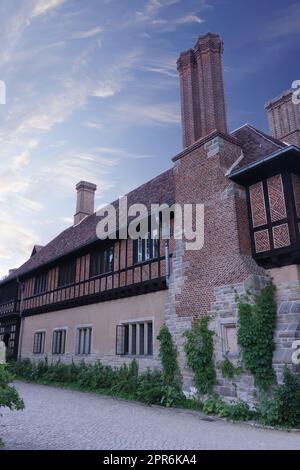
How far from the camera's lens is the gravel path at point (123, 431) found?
5.84 metres

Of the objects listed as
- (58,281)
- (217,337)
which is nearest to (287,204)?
(217,337)

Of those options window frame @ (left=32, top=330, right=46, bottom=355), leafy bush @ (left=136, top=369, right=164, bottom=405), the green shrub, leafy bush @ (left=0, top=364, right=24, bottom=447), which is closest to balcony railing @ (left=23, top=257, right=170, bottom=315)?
window frame @ (left=32, top=330, right=46, bottom=355)

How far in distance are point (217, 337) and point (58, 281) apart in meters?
10.6

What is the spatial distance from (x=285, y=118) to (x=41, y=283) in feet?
47.2

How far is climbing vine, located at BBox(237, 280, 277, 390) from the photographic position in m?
8.29

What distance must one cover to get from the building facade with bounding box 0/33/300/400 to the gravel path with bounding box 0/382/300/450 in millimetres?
1626

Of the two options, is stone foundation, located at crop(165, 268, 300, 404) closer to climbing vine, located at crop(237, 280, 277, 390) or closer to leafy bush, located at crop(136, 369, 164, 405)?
climbing vine, located at crop(237, 280, 277, 390)

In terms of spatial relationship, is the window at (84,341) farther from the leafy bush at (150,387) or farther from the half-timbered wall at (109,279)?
the leafy bush at (150,387)

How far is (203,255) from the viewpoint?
1041 cm

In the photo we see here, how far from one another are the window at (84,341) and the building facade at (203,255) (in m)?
0.04

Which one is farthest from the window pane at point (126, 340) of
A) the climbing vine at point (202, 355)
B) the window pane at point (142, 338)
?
the climbing vine at point (202, 355)

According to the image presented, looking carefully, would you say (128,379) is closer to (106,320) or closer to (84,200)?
(106,320)

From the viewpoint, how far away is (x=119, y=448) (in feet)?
18.5

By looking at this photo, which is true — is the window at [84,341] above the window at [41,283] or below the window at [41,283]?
below
